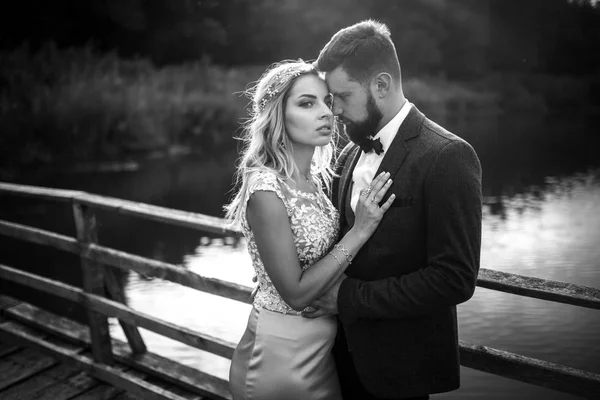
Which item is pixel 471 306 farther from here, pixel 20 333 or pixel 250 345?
pixel 250 345

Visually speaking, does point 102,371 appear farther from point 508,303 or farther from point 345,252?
point 508,303

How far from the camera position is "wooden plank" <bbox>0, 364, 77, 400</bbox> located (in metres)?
3.25

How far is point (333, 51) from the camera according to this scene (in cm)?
191

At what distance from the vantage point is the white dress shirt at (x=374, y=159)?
187cm

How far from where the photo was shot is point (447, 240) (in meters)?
1.64

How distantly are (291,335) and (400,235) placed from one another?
21.9 inches

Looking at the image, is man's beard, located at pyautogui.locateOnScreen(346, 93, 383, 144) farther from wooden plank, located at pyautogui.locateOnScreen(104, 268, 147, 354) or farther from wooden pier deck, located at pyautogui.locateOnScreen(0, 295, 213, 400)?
wooden plank, located at pyautogui.locateOnScreen(104, 268, 147, 354)

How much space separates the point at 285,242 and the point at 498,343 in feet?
22.2

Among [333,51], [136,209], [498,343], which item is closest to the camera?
[333,51]

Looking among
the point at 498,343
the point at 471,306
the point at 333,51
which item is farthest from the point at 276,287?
the point at 471,306

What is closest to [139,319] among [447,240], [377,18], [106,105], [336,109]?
[336,109]

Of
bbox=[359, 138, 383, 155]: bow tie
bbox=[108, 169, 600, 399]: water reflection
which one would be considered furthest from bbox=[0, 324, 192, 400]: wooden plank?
bbox=[108, 169, 600, 399]: water reflection

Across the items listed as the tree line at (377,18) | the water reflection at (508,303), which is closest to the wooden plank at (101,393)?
the water reflection at (508,303)

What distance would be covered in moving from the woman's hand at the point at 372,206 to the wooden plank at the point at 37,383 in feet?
7.57
